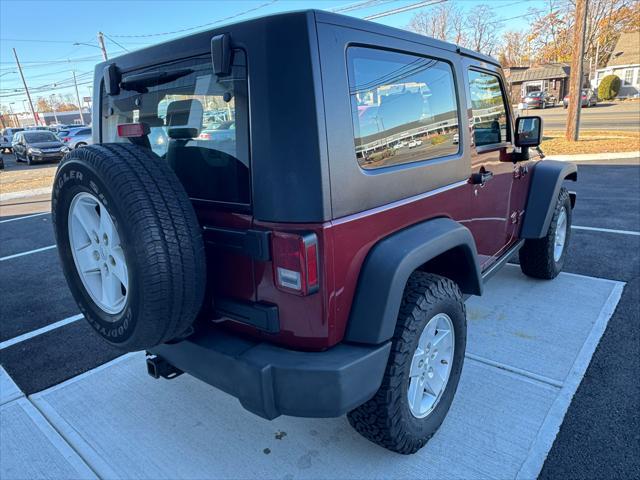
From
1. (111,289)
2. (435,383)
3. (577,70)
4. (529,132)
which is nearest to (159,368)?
(111,289)

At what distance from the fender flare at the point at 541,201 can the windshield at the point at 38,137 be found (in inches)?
880

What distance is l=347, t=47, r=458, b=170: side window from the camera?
1.85 meters

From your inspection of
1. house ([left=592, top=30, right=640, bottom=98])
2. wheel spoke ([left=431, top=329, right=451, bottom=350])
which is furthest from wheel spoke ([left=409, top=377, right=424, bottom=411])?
house ([left=592, top=30, right=640, bottom=98])

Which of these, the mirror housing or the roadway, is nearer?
the mirror housing

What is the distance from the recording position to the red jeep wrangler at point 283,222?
165cm

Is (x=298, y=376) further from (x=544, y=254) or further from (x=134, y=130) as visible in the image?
(x=544, y=254)

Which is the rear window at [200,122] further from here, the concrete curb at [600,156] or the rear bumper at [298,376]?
the concrete curb at [600,156]

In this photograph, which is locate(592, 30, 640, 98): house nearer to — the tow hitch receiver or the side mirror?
the side mirror

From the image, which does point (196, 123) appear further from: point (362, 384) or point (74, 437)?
point (74, 437)

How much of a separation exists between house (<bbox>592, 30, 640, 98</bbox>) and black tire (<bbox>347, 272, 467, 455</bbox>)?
5613 centimetres

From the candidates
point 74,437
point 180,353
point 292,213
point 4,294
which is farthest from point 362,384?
point 4,294

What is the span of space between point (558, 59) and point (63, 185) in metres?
71.6

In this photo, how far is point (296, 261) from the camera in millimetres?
1646

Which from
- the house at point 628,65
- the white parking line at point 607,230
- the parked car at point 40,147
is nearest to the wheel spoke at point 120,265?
the white parking line at point 607,230
